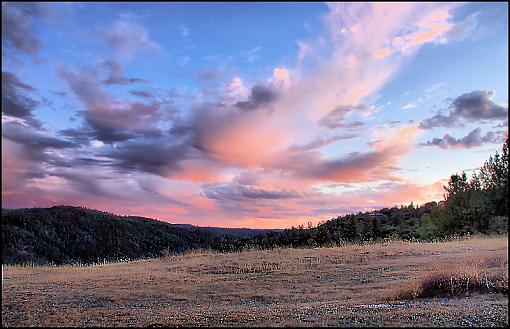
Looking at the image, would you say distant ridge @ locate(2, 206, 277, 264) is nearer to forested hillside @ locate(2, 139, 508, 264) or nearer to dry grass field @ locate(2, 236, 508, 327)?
forested hillside @ locate(2, 139, 508, 264)

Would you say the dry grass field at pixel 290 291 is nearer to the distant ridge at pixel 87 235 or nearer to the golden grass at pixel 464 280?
the golden grass at pixel 464 280

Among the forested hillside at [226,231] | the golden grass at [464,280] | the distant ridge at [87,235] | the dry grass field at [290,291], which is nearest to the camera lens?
the dry grass field at [290,291]

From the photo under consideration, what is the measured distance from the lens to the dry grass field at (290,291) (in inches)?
480

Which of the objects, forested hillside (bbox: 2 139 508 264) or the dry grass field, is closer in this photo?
the dry grass field

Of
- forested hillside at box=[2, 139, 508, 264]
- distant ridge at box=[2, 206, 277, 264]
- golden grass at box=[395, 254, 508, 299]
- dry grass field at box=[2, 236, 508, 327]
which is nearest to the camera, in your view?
dry grass field at box=[2, 236, 508, 327]

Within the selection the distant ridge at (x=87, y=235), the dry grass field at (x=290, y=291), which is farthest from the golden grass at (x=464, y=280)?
the distant ridge at (x=87, y=235)

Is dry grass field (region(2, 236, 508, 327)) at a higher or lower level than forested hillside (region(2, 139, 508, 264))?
lower

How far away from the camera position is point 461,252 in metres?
19.4

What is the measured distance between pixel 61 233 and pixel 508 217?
3298 inches

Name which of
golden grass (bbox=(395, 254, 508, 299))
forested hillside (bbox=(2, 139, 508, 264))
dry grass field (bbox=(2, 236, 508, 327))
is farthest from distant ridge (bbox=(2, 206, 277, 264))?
golden grass (bbox=(395, 254, 508, 299))

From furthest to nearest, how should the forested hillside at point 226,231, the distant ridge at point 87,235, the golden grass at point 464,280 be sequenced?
the distant ridge at point 87,235 → the forested hillside at point 226,231 → the golden grass at point 464,280

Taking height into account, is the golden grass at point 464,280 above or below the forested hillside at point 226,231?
below

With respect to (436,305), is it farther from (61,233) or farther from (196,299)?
(61,233)

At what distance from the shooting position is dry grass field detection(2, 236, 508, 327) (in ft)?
40.0
